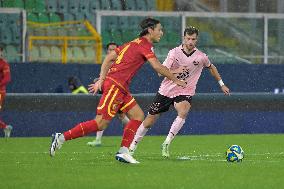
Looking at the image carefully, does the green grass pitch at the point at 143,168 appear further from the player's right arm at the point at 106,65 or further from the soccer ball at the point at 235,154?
the player's right arm at the point at 106,65

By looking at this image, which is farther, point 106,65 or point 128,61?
point 106,65

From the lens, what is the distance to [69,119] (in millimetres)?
23891

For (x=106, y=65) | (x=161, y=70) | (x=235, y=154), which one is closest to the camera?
(x=161, y=70)

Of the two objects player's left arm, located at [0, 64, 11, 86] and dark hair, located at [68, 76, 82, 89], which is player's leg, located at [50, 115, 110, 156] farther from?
dark hair, located at [68, 76, 82, 89]

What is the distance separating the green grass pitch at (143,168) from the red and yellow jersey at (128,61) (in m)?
1.23

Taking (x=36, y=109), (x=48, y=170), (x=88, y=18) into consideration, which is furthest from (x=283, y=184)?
(x=88, y=18)

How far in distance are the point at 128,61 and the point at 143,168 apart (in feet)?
6.05

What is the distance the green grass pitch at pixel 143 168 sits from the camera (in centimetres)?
1077

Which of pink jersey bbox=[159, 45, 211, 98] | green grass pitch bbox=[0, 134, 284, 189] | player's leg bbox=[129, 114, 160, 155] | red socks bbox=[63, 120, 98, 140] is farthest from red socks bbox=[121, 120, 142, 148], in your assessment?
pink jersey bbox=[159, 45, 211, 98]

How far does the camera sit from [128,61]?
14125 millimetres

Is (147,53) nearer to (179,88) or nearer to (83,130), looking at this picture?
(83,130)

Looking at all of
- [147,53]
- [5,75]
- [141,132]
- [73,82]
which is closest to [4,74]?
[5,75]

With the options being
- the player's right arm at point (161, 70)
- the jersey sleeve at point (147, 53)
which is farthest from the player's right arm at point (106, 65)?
the player's right arm at point (161, 70)

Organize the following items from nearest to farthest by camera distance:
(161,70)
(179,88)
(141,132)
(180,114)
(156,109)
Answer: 1. (161,70)
2. (141,132)
3. (180,114)
4. (156,109)
5. (179,88)
